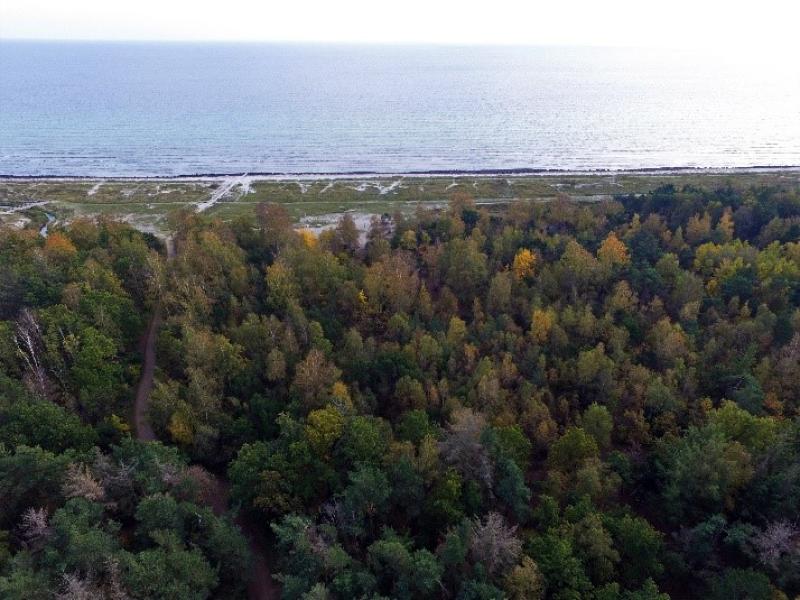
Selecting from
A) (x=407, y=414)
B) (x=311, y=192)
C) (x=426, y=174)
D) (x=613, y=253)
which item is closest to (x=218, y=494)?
(x=407, y=414)

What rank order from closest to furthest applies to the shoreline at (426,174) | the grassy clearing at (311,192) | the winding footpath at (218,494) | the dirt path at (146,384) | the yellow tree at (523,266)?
the winding footpath at (218,494) < the dirt path at (146,384) < the yellow tree at (523,266) < the grassy clearing at (311,192) < the shoreline at (426,174)

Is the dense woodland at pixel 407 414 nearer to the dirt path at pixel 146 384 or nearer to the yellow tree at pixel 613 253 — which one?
the yellow tree at pixel 613 253

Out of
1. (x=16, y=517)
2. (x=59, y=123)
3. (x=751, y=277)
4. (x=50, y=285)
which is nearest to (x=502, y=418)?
(x=16, y=517)

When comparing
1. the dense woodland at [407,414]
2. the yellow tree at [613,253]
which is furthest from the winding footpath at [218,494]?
the yellow tree at [613,253]

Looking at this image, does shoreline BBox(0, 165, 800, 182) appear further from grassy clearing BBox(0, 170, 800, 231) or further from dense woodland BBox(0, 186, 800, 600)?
dense woodland BBox(0, 186, 800, 600)

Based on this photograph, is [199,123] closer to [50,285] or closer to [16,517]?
[50,285]

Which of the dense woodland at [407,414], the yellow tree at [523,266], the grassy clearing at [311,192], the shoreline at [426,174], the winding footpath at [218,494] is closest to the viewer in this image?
the dense woodland at [407,414]

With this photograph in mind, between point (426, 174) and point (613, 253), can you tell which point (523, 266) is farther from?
point (426, 174)
